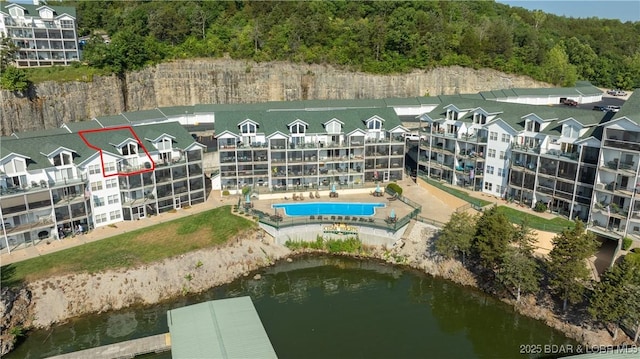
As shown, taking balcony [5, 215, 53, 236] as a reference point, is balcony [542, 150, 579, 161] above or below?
above

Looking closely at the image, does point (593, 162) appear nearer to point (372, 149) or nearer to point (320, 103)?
point (372, 149)

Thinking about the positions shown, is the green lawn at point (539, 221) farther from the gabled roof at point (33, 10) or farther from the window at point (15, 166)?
the gabled roof at point (33, 10)

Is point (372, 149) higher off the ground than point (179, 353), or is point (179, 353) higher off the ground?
point (372, 149)

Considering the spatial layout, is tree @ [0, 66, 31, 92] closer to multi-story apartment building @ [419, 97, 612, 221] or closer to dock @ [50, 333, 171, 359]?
dock @ [50, 333, 171, 359]

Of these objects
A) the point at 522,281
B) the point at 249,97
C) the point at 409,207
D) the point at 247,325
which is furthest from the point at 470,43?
the point at 247,325

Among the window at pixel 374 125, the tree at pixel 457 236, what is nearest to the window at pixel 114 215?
the window at pixel 374 125

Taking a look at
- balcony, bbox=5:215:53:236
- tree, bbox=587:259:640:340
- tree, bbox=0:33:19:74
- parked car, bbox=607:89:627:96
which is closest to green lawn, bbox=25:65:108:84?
tree, bbox=0:33:19:74
